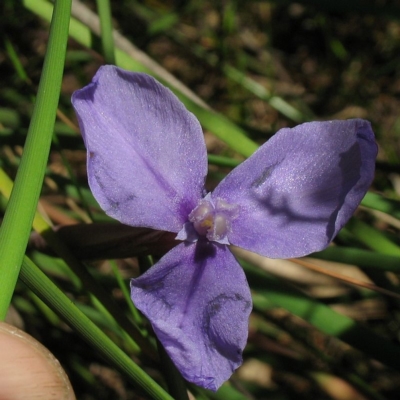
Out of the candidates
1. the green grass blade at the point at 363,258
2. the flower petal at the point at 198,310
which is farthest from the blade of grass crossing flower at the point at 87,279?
the green grass blade at the point at 363,258

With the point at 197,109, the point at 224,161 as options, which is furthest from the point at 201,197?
the point at 197,109

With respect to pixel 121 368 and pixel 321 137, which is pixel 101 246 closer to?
pixel 121 368

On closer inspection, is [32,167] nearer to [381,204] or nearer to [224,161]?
[224,161]

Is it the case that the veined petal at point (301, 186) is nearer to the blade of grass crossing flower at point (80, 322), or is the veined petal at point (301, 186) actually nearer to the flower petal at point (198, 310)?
the flower petal at point (198, 310)

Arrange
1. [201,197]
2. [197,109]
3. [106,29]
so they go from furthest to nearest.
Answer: [197,109], [106,29], [201,197]

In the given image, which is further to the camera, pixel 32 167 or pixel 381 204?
pixel 381 204

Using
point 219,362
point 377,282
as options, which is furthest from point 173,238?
point 377,282
